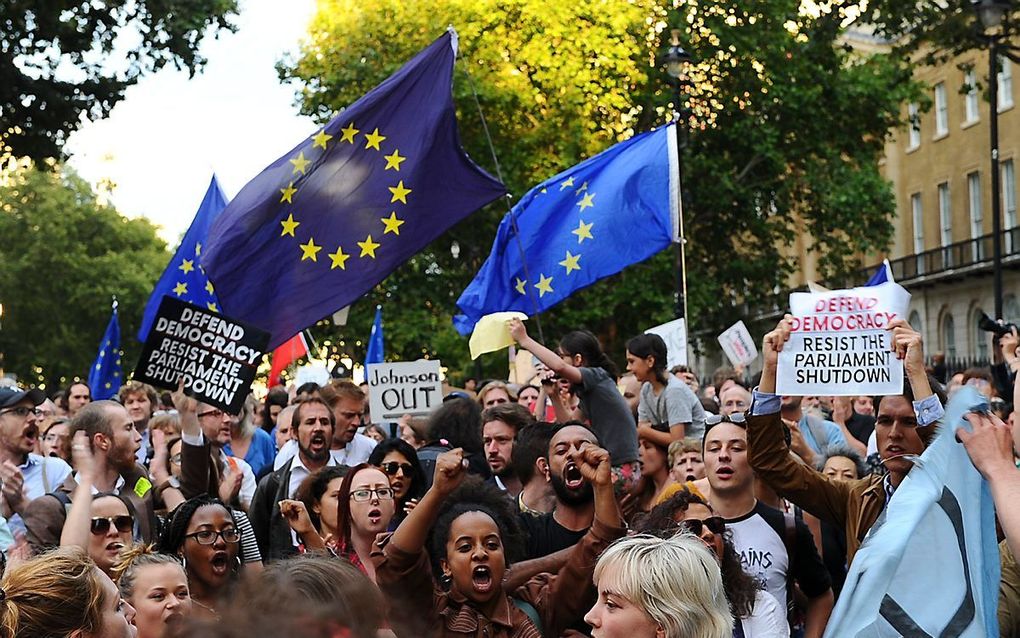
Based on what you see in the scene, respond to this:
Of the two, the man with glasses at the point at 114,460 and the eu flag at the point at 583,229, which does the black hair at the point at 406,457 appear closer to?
the man with glasses at the point at 114,460

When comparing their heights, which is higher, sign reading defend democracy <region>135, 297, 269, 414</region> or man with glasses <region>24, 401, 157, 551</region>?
sign reading defend democracy <region>135, 297, 269, 414</region>

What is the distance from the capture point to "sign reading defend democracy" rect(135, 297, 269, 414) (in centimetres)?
789

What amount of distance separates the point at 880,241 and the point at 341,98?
13.8 m

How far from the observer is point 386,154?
10.1 meters

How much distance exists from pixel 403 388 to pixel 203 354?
3101 mm

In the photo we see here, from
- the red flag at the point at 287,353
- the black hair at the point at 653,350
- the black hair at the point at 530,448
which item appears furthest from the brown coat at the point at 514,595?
the red flag at the point at 287,353

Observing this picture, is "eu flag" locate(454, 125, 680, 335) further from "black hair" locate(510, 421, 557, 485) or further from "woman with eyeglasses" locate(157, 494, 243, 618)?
"woman with eyeglasses" locate(157, 494, 243, 618)

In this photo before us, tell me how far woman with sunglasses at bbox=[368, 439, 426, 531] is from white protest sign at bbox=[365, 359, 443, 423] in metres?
3.82

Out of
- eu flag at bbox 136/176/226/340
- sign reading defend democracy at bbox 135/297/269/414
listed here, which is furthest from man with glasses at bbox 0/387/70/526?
eu flag at bbox 136/176/226/340

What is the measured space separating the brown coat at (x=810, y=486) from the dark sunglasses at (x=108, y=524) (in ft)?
8.82

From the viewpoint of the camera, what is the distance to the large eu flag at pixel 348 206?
9617 millimetres

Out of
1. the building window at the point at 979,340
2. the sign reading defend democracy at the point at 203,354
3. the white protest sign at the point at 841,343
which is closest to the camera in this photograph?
the white protest sign at the point at 841,343

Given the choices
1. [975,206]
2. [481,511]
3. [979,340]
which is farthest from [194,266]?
[975,206]

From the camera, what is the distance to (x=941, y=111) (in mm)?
51938
